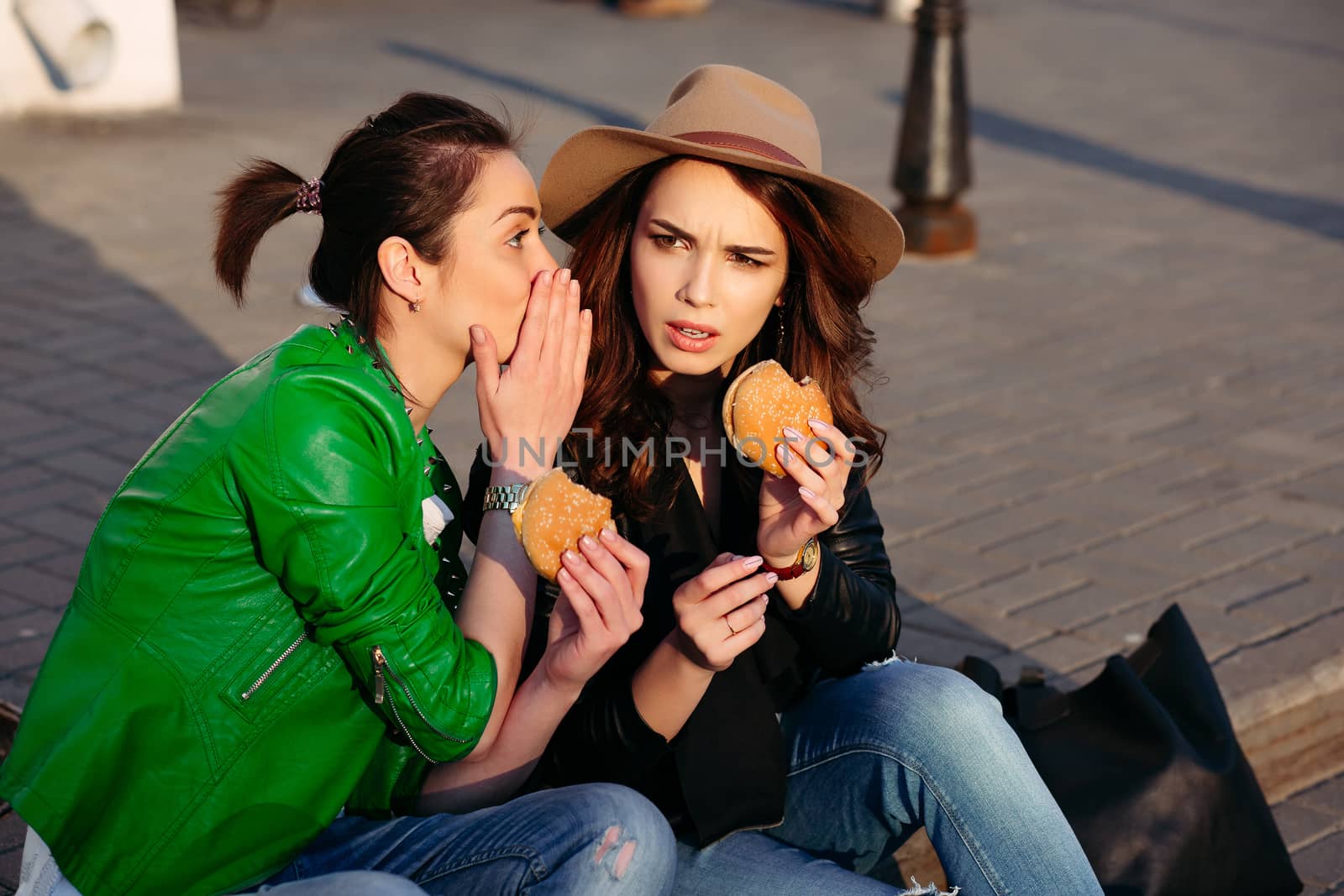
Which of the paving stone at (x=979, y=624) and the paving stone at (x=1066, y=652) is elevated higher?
the paving stone at (x=1066, y=652)

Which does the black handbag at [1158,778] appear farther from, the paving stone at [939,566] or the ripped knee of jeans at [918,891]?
the paving stone at [939,566]

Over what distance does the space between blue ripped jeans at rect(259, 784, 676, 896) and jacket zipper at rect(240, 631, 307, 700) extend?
0.94 feet

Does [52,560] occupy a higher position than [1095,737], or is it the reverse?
[1095,737]

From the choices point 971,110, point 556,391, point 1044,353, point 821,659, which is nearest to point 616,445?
point 556,391

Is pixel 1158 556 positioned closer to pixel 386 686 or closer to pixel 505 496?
pixel 505 496

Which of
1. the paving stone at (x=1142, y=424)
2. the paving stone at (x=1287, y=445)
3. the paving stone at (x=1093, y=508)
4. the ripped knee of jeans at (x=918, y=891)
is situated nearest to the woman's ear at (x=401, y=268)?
the ripped knee of jeans at (x=918, y=891)

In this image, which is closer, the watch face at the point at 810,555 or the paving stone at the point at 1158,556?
the watch face at the point at 810,555

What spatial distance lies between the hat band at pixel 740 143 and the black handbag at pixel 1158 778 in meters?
1.13

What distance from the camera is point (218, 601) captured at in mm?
2273

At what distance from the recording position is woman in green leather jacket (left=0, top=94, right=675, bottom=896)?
2234 mm

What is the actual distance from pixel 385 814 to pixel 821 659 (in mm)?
800

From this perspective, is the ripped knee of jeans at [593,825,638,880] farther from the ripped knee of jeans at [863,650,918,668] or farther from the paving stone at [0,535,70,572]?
the paving stone at [0,535,70,572]

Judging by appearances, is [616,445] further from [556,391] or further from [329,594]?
[329,594]

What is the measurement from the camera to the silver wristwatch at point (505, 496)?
251cm
